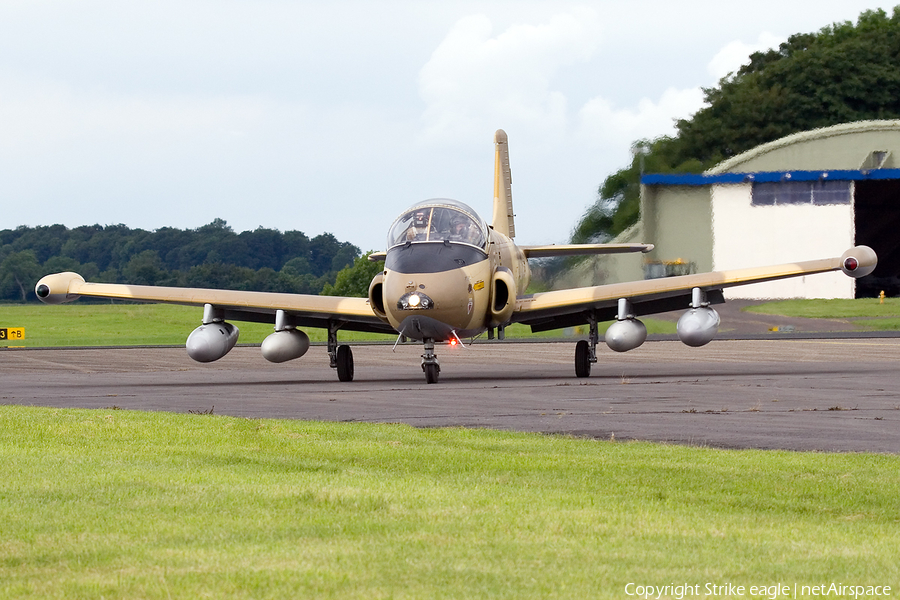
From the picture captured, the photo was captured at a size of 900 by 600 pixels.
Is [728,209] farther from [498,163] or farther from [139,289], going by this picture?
[139,289]

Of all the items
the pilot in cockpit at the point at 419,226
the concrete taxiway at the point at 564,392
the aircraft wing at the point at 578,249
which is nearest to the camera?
the concrete taxiway at the point at 564,392

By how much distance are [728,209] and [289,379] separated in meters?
36.4

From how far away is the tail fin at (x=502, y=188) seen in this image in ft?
96.7

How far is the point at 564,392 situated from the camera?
705 inches

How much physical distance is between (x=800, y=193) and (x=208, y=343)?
43.8 m

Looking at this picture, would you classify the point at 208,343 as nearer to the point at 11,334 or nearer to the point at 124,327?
the point at 11,334

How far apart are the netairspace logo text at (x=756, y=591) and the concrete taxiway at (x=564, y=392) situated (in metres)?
5.53

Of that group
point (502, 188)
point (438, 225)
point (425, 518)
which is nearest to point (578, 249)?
point (502, 188)

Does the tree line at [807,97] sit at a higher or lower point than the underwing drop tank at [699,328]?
higher

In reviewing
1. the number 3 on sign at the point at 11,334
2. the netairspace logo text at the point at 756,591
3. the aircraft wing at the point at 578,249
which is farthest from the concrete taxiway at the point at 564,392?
the number 3 on sign at the point at 11,334

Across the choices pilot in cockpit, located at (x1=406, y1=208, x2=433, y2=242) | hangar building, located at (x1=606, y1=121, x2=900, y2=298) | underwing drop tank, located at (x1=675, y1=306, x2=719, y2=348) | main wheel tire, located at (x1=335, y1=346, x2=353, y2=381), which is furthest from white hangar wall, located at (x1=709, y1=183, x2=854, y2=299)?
pilot in cockpit, located at (x1=406, y1=208, x2=433, y2=242)

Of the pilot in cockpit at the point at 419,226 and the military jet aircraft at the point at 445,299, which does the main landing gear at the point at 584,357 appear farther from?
the pilot in cockpit at the point at 419,226

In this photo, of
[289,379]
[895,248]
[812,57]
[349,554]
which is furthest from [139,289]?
[812,57]

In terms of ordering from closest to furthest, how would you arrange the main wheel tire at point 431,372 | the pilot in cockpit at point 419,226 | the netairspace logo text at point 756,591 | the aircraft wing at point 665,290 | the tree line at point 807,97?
the netairspace logo text at point 756,591 → the main wheel tire at point 431,372 → the pilot in cockpit at point 419,226 → the aircraft wing at point 665,290 → the tree line at point 807,97
